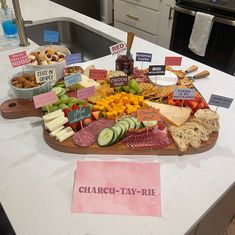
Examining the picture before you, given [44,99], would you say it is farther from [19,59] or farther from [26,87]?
[19,59]

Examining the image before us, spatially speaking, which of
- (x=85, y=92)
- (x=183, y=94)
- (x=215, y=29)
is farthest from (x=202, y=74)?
(x=215, y=29)

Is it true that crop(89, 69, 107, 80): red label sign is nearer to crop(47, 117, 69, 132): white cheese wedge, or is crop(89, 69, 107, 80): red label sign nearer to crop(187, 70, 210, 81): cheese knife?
crop(47, 117, 69, 132): white cheese wedge

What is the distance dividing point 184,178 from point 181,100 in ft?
1.04

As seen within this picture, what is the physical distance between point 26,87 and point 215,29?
1.65 metres

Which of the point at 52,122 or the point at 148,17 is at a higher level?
the point at 52,122

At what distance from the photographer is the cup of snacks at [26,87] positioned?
0.90 metres

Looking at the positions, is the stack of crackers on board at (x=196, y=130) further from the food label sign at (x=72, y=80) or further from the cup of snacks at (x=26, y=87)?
the cup of snacks at (x=26, y=87)

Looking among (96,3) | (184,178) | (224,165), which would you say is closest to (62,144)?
(184,178)

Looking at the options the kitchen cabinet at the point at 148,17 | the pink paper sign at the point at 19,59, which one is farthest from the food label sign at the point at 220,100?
the kitchen cabinet at the point at 148,17

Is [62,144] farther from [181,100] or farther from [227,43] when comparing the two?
[227,43]

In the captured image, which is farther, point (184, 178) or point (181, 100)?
point (181, 100)

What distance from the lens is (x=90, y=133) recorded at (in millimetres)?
801

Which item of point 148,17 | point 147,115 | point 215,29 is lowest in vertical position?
point 148,17

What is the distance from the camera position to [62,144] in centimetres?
76
